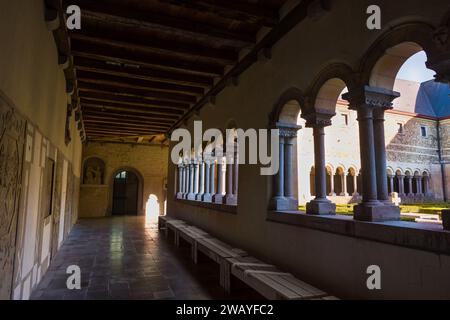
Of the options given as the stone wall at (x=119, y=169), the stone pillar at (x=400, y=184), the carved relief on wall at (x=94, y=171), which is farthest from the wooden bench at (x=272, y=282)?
the stone pillar at (x=400, y=184)

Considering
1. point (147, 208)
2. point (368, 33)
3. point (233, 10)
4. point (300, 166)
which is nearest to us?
point (368, 33)

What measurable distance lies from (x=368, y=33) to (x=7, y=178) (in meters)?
2.71

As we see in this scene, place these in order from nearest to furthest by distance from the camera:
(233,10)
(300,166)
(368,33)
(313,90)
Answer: (368,33) < (313,90) < (233,10) < (300,166)

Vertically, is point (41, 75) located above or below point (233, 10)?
below

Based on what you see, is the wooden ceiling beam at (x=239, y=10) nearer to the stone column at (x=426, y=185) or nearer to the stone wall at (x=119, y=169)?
the stone wall at (x=119, y=169)

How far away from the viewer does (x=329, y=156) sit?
41.6 feet

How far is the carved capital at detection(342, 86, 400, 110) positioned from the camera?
2256 mm

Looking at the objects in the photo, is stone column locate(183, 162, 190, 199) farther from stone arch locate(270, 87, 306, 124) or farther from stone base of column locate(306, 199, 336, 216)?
stone base of column locate(306, 199, 336, 216)

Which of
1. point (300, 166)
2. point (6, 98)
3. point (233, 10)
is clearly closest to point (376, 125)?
point (233, 10)

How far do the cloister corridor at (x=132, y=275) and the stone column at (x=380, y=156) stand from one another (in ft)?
5.27

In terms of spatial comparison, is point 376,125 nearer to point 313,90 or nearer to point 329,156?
point 313,90

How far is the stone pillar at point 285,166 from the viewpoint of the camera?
11.1 feet

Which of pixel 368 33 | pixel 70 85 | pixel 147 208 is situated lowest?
pixel 147 208

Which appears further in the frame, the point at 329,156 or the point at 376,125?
the point at 329,156
